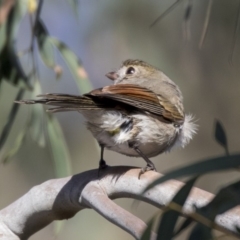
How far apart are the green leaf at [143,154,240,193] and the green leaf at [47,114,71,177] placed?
5.13 ft

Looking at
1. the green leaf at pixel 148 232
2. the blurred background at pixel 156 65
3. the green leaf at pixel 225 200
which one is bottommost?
the blurred background at pixel 156 65

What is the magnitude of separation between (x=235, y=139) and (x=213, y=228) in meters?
4.49

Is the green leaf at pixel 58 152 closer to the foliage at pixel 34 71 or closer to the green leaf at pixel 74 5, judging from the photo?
the foliage at pixel 34 71

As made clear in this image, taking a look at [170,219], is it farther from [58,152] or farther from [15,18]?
[15,18]

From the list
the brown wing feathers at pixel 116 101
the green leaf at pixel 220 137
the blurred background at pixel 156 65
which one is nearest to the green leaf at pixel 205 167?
the green leaf at pixel 220 137

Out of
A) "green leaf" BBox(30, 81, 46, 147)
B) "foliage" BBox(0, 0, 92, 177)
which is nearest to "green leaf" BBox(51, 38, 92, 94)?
"foliage" BBox(0, 0, 92, 177)

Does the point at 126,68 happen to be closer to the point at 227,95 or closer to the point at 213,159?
the point at 213,159

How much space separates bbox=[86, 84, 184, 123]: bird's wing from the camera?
98.5 inches

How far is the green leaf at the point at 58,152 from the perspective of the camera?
9.24 feet

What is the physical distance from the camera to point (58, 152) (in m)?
2.85

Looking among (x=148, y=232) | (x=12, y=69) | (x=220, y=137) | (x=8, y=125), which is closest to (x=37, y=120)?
(x=8, y=125)

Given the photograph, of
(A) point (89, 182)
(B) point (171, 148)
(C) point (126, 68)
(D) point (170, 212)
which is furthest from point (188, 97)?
(D) point (170, 212)

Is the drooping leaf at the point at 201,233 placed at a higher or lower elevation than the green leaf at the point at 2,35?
lower

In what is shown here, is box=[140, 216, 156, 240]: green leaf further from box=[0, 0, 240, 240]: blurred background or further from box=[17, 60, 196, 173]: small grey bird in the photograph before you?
box=[0, 0, 240, 240]: blurred background
